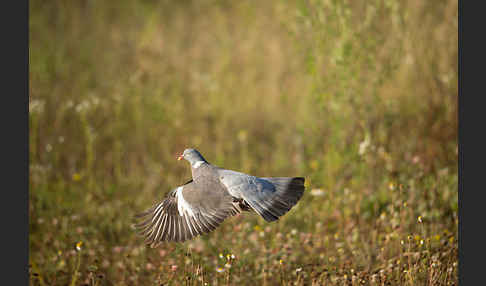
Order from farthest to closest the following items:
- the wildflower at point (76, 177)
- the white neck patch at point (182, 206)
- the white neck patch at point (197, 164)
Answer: the wildflower at point (76, 177) → the white neck patch at point (197, 164) → the white neck patch at point (182, 206)

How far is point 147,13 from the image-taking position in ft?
23.1

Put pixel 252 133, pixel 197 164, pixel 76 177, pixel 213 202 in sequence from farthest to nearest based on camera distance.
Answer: pixel 252 133 → pixel 76 177 → pixel 197 164 → pixel 213 202

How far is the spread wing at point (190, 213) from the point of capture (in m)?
2.87

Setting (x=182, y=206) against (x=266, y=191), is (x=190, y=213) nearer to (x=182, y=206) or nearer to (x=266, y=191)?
(x=182, y=206)

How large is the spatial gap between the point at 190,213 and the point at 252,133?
2.99m

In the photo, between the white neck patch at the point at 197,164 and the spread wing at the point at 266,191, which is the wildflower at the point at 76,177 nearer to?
the white neck patch at the point at 197,164

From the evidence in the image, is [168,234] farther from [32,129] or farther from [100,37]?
[100,37]

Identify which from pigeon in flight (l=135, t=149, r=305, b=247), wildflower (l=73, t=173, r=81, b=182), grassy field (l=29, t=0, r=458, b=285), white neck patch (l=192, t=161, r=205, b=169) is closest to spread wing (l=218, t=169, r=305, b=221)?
pigeon in flight (l=135, t=149, r=305, b=247)

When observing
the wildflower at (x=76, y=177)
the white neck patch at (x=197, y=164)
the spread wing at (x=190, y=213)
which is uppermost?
the wildflower at (x=76, y=177)

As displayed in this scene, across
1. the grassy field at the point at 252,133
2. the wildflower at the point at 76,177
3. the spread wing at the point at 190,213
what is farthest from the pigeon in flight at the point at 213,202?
the wildflower at the point at 76,177

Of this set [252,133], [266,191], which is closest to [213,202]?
[266,191]

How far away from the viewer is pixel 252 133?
586 cm

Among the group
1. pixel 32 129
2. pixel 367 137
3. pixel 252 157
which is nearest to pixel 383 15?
pixel 367 137

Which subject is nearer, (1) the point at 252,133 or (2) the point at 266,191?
(2) the point at 266,191
